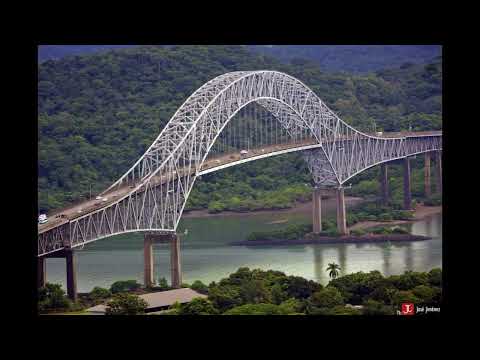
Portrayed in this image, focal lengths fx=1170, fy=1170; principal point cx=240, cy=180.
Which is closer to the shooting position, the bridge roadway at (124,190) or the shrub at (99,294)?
the shrub at (99,294)

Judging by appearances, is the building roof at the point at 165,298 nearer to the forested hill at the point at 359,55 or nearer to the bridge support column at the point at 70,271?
the bridge support column at the point at 70,271

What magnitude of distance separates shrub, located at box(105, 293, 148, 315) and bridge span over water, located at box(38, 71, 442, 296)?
9.84ft

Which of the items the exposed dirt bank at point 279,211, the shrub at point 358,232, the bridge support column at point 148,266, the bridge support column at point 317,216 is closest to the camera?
the bridge support column at point 148,266

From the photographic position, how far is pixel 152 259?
31.3m

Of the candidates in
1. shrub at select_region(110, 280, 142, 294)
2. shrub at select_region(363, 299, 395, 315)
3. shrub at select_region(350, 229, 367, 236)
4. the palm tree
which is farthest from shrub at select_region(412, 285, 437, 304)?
shrub at select_region(350, 229, 367, 236)

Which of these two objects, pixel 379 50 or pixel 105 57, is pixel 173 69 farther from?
pixel 379 50

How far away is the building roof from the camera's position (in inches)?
985

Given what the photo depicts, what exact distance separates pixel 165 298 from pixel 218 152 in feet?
88.0

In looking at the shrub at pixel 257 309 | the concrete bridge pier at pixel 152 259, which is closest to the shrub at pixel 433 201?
the concrete bridge pier at pixel 152 259

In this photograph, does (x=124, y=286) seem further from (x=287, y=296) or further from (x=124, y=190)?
(x=287, y=296)

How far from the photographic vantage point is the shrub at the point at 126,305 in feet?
78.2

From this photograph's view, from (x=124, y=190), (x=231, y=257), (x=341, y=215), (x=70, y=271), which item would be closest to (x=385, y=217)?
(x=341, y=215)

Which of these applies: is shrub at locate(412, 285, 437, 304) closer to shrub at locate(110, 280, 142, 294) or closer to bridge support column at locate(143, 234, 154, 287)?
shrub at locate(110, 280, 142, 294)

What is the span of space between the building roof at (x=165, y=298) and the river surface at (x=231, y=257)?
3.97 m
